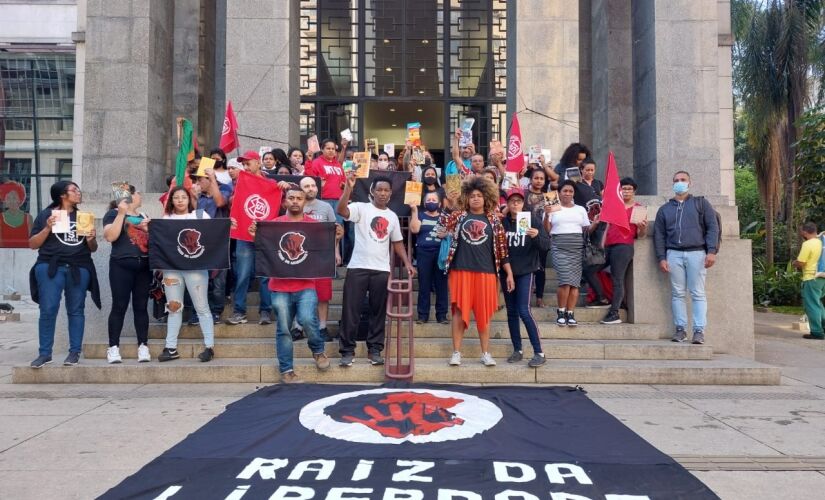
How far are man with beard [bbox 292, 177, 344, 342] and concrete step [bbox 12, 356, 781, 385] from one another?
634 mm

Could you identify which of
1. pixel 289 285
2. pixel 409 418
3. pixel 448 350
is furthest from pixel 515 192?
pixel 409 418

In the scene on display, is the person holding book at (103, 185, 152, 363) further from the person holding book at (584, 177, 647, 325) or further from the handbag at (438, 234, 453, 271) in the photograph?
the person holding book at (584, 177, 647, 325)

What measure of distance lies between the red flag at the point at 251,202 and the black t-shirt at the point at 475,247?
113 inches

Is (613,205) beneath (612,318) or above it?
above

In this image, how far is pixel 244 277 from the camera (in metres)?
8.58

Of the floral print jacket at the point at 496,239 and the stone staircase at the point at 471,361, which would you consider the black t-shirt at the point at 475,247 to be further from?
the stone staircase at the point at 471,361

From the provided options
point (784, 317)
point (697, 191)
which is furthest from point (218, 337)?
point (784, 317)

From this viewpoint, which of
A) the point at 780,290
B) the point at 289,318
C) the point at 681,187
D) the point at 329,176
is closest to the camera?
the point at 289,318

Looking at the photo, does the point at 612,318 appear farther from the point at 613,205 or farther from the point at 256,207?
the point at 256,207

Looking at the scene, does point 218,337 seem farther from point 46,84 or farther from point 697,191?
point 46,84

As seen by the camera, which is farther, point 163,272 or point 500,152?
point 500,152

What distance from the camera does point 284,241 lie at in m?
7.38

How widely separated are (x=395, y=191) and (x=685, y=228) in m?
4.34

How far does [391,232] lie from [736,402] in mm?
4359
